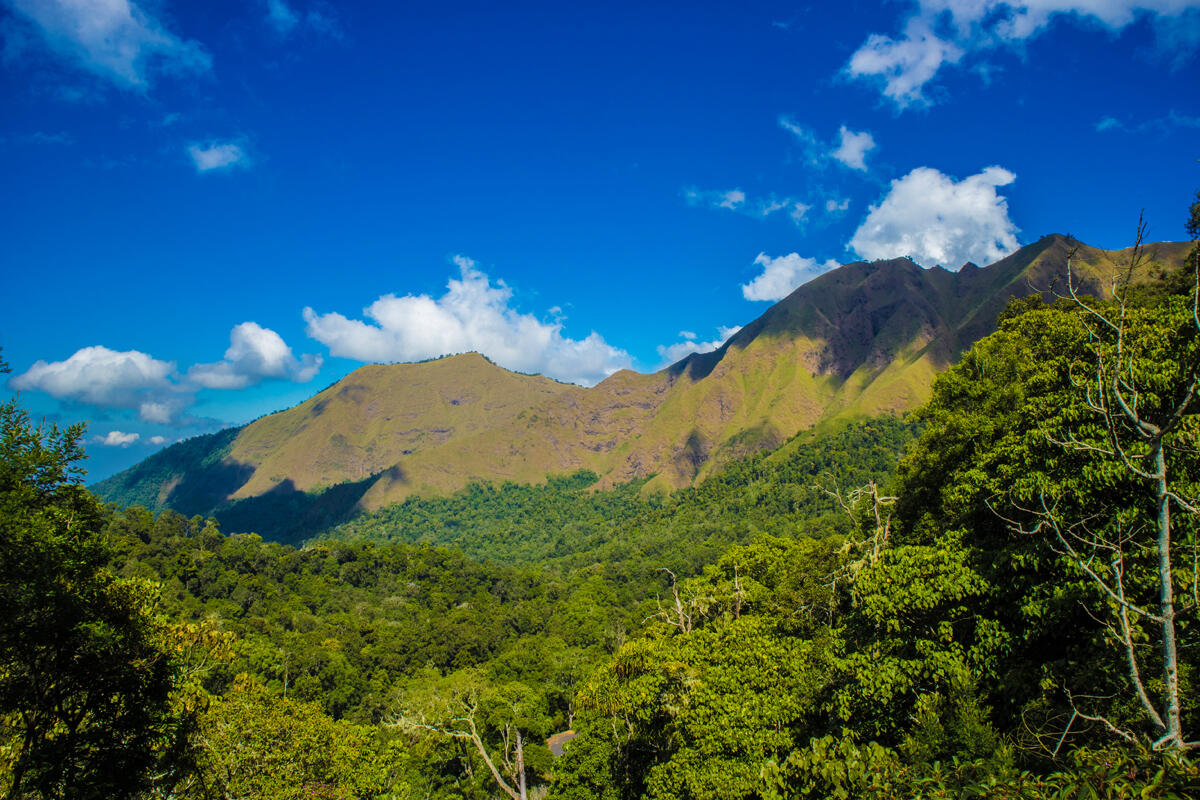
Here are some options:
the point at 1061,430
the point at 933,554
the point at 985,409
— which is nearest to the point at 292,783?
the point at 933,554

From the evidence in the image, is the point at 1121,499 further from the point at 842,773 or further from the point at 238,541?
the point at 238,541

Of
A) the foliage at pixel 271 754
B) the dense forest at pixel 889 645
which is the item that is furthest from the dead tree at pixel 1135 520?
the foliage at pixel 271 754

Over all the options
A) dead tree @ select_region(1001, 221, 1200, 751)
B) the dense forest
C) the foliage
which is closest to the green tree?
the dense forest

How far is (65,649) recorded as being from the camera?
44.3 ft

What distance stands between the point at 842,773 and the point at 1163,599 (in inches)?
212

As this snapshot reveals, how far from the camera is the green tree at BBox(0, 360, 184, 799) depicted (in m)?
12.1

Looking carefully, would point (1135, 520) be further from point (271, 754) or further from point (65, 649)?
point (271, 754)

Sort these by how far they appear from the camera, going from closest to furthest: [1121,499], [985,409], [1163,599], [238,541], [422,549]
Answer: [1163,599] < [1121,499] < [985,409] < [238,541] < [422,549]

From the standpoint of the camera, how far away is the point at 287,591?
77000 millimetres

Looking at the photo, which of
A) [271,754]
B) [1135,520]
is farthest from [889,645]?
[271,754]

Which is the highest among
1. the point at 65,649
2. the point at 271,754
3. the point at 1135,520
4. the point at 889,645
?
the point at 65,649

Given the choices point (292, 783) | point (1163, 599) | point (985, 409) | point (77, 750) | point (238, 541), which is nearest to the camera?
point (1163, 599)

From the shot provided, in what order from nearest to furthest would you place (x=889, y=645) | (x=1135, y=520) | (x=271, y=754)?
(x=1135, y=520) < (x=889, y=645) < (x=271, y=754)

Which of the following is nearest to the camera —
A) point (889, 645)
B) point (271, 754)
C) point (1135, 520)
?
point (1135, 520)
